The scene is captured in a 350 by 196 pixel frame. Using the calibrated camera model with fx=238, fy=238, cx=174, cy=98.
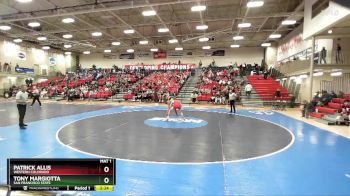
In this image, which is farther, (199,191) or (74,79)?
(74,79)

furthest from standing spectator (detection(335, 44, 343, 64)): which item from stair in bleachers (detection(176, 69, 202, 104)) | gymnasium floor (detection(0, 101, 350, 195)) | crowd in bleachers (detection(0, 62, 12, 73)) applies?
A: crowd in bleachers (detection(0, 62, 12, 73))

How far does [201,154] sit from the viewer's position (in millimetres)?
6258

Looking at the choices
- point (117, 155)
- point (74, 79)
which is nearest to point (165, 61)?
point (74, 79)

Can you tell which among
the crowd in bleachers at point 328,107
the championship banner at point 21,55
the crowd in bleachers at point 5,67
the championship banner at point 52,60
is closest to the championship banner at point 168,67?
the championship banner at point 52,60

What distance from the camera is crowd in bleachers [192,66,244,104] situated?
22.6 metres

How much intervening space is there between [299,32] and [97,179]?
Answer: 2537 cm

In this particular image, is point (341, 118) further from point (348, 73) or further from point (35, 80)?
point (35, 80)

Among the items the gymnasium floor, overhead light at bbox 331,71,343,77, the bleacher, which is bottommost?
the gymnasium floor

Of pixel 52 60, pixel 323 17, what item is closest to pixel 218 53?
pixel 323 17

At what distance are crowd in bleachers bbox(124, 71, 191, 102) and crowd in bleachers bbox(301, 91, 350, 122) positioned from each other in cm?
1260

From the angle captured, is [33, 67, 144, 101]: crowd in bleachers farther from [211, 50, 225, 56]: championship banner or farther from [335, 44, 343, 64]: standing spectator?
[335, 44, 343, 64]: standing spectator

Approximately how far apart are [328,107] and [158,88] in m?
16.4

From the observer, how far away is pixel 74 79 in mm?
34500

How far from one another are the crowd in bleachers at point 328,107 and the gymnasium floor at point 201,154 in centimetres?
292
